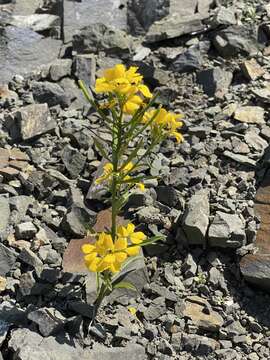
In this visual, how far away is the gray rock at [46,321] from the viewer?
3.92m

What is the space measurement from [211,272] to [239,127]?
1.66 meters

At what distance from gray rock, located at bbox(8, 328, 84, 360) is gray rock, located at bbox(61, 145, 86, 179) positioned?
1.73m

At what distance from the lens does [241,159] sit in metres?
5.28

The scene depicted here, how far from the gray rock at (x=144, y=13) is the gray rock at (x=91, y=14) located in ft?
0.29

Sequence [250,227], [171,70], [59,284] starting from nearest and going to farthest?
[59,284]
[250,227]
[171,70]

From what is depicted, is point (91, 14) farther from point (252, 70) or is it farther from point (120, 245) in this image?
point (120, 245)

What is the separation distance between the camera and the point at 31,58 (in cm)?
670

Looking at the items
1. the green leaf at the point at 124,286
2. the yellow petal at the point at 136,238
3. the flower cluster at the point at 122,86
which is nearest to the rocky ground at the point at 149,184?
the green leaf at the point at 124,286

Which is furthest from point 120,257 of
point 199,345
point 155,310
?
point 199,345

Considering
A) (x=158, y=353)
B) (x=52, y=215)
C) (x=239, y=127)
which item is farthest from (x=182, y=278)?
(x=239, y=127)

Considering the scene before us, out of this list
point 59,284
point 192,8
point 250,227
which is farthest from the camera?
point 192,8

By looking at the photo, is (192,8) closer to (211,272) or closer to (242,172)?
(242,172)

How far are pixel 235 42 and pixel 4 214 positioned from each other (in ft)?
10.7

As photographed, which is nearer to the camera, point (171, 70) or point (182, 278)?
point (182, 278)
